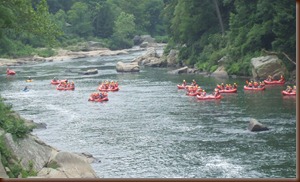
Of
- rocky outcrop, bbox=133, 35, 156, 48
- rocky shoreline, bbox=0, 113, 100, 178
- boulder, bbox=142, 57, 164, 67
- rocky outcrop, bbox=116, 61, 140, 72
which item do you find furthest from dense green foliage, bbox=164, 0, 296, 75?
rocky outcrop, bbox=133, 35, 156, 48

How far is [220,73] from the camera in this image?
53188mm

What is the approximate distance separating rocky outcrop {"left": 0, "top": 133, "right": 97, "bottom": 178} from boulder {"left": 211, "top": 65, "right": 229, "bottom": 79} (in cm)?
3562

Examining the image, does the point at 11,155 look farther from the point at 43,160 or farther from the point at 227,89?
the point at 227,89

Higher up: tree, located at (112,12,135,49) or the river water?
tree, located at (112,12,135,49)

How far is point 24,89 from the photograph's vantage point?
4659 cm

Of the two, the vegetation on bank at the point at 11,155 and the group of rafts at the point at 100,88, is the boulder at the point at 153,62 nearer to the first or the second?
the group of rafts at the point at 100,88

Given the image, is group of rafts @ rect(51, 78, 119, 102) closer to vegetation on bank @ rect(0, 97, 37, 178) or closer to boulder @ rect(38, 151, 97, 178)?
vegetation on bank @ rect(0, 97, 37, 178)

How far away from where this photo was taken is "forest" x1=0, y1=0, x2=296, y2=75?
77.3 feet

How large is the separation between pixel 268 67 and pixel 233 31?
9.18 m

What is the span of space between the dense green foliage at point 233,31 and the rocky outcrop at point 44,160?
30.2 metres

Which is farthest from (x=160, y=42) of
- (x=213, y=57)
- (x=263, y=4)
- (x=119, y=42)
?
(x=263, y=4)

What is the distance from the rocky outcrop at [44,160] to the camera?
16319 millimetres

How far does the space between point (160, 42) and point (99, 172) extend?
92203 millimetres

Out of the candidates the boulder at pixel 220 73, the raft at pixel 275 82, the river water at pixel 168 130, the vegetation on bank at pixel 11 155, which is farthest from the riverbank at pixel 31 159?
the boulder at pixel 220 73
